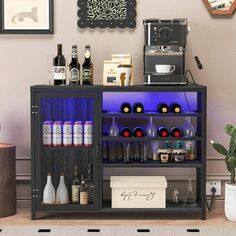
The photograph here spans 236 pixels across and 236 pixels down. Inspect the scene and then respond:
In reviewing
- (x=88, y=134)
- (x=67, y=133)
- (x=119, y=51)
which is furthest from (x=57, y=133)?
(x=119, y=51)

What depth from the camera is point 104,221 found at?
179 inches

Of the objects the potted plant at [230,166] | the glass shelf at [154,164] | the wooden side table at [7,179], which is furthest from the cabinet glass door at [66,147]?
the potted plant at [230,166]

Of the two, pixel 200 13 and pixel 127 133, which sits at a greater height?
pixel 200 13

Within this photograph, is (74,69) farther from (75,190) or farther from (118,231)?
(118,231)

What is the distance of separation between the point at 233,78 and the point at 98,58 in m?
1.12

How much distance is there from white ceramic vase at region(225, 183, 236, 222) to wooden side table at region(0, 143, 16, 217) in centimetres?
165

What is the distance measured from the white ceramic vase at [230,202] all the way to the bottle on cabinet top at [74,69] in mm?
1419

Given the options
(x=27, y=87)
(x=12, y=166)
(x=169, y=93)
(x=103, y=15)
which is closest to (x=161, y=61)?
(x=169, y=93)

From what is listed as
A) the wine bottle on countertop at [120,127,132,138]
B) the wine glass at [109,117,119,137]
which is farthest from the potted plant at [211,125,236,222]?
the wine glass at [109,117,119,137]

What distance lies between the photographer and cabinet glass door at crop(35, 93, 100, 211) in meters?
4.54

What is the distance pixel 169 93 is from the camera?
4.88 m

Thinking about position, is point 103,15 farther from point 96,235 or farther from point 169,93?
point 96,235

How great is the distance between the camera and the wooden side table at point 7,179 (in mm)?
4578

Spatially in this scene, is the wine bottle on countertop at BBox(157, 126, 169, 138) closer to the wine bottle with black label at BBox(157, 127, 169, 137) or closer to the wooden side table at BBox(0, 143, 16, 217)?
the wine bottle with black label at BBox(157, 127, 169, 137)
